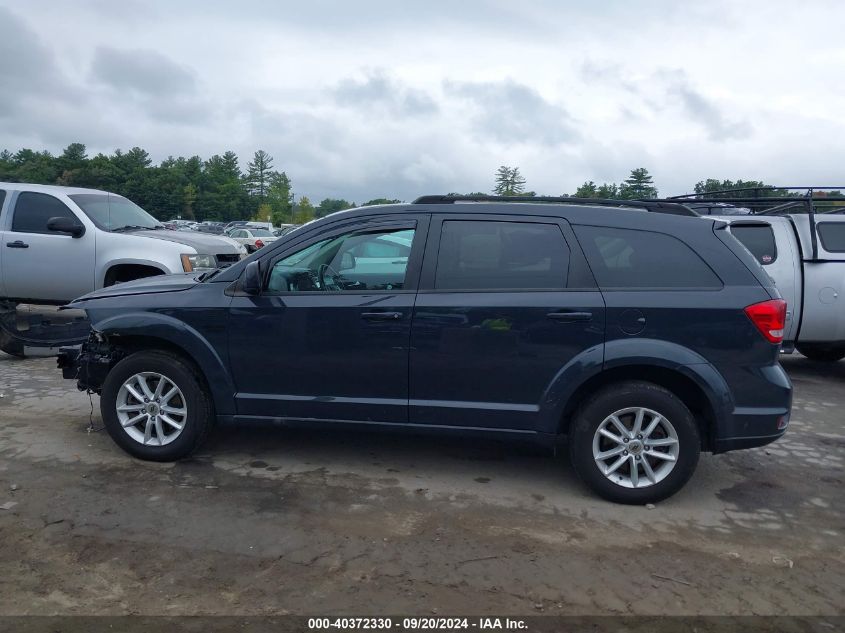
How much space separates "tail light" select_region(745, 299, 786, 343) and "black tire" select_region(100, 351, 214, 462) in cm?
360

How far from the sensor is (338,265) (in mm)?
4781

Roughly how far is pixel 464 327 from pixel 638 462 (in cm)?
137

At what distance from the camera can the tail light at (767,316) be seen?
4.19 m

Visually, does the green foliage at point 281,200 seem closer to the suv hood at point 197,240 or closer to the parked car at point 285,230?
the parked car at point 285,230

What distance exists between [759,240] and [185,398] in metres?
6.40

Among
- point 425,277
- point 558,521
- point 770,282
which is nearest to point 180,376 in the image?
point 425,277

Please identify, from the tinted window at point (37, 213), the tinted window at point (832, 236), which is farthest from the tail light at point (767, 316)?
the tinted window at point (37, 213)

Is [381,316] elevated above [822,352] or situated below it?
above

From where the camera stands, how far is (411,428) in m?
4.59

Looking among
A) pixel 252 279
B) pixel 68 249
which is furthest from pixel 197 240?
pixel 252 279

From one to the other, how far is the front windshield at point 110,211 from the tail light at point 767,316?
759cm

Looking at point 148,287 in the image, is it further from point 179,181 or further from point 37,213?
point 179,181

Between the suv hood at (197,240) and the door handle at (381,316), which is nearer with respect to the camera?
the door handle at (381,316)

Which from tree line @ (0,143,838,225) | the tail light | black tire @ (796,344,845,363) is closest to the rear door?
the tail light
